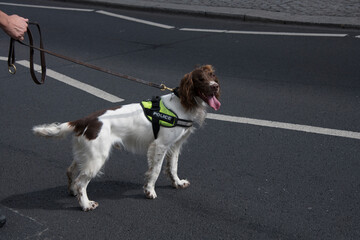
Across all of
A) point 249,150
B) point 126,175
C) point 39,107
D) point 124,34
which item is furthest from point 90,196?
point 124,34

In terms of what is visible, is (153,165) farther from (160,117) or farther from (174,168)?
(160,117)

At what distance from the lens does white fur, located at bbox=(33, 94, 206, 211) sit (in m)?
5.00

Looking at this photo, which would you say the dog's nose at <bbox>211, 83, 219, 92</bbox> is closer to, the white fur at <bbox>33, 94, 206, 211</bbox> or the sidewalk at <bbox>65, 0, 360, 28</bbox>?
the white fur at <bbox>33, 94, 206, 211</bbox>

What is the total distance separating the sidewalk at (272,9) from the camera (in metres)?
12.1

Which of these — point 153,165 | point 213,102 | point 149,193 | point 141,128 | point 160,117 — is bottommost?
point 149,193

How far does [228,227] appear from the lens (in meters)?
4.84

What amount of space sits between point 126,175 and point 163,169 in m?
0.39

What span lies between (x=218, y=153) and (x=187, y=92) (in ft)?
4.90

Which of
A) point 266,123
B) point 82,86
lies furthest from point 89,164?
point 82,86

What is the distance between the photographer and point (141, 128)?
16.8 feet

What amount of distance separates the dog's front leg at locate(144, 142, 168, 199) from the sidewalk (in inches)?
301

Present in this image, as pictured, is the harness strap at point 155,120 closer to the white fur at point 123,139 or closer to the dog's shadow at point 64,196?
the white fur at point 123,139

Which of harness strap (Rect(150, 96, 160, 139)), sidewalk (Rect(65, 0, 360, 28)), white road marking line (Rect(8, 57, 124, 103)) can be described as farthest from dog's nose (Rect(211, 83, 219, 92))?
sidewalk (Rect(65, 0, 360, 28))

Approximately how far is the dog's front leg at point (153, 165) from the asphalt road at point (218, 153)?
14 centimetres
